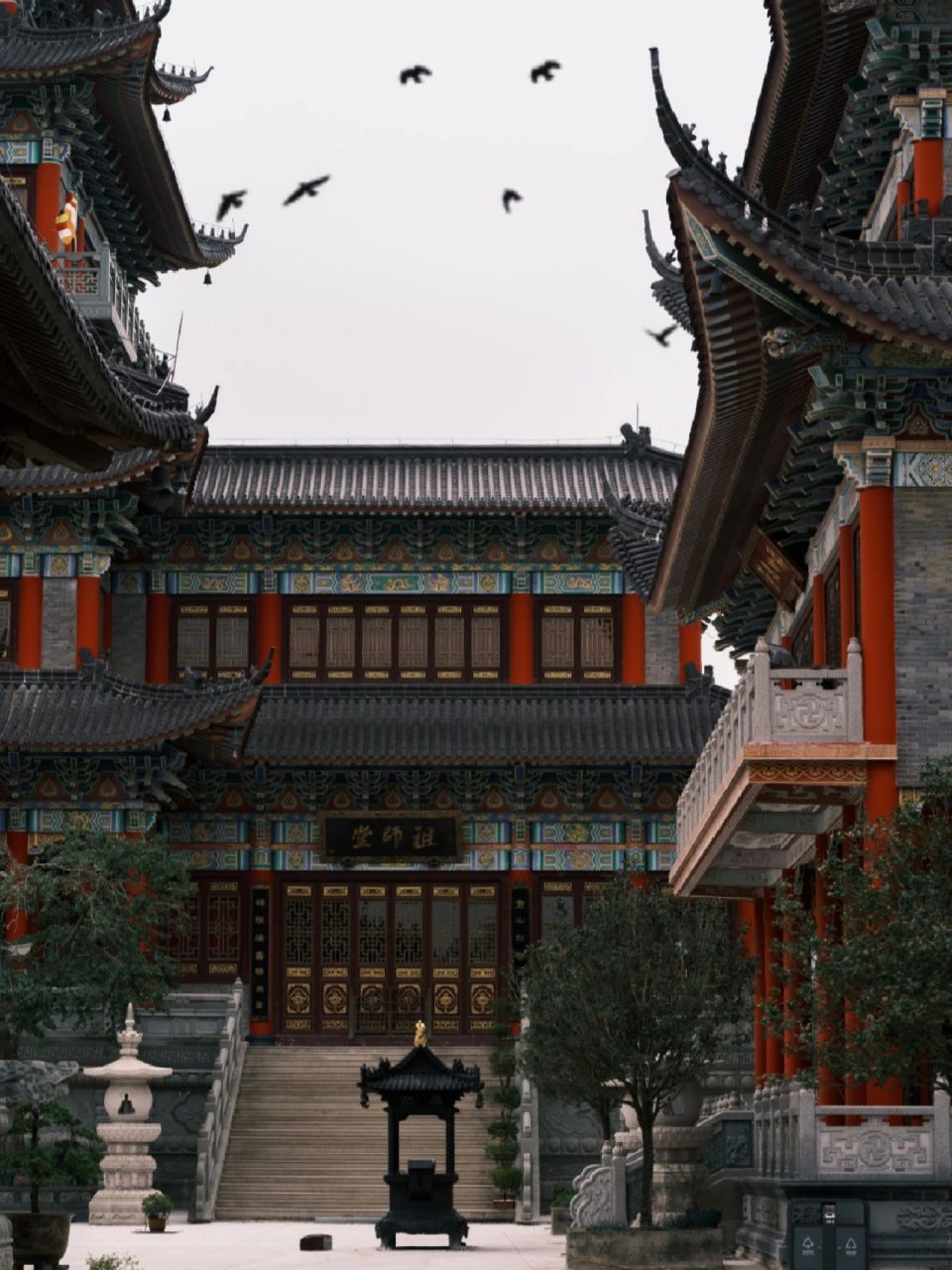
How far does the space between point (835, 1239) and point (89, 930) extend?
1977cm

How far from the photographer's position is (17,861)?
42.7 m

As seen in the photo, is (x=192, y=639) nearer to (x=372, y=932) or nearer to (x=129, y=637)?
(x=129, y=637)

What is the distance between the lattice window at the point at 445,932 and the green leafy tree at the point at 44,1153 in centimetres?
1247

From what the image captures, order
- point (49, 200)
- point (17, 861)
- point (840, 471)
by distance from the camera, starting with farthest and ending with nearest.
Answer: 1. point (49, 200)
2. point (17, 861)
3. point (840, 471)

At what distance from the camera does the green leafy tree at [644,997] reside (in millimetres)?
28516

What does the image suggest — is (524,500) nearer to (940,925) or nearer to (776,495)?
(776,495)

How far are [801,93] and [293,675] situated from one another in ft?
73.6

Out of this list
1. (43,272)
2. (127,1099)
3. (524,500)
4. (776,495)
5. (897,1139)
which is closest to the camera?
(43,272)

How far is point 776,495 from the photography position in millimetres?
29094

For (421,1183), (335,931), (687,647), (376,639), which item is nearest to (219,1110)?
(421,1183)

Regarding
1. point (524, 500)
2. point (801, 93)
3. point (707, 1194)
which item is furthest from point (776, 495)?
point (524, 500)

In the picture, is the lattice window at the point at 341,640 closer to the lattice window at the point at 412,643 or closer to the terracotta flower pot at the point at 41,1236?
the lattice window at the point at 412,643

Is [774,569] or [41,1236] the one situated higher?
[774,569]

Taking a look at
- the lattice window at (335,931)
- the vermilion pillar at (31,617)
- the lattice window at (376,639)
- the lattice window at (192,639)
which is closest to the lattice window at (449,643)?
the lattice window at (376,639)
